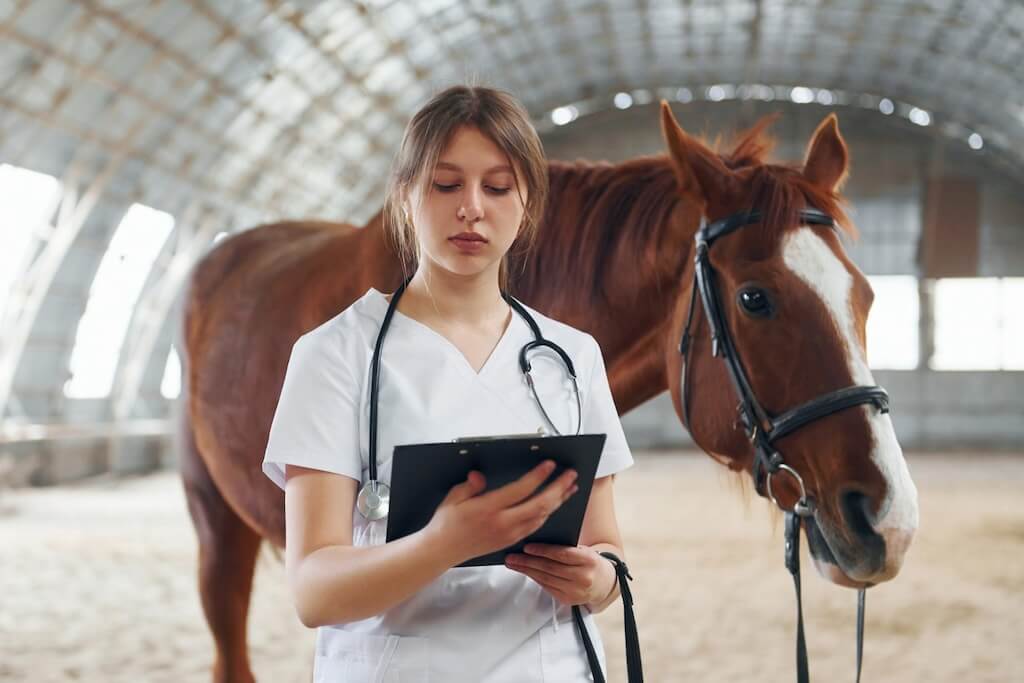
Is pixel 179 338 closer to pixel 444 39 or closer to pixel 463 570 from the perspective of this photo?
pixel 463 570

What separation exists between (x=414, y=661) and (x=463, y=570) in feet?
0.44

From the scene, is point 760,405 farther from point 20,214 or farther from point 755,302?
point 20,214

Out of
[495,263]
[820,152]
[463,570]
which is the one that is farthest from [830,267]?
[463,570]

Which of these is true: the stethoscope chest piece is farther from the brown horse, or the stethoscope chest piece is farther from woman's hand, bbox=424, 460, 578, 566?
the brown horse

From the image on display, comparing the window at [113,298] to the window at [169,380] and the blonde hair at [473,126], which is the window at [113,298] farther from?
the blonde hair at [473,126]

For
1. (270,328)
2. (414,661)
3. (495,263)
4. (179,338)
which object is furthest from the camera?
(179,338)

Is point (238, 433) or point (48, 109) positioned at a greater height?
point (48, 109)

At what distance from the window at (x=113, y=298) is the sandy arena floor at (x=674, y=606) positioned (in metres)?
4.69

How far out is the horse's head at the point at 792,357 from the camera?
2053 millimetres

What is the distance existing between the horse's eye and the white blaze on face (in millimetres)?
98

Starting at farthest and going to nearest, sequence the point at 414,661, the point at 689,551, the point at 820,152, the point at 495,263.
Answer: the point at 689,551 < the point at 820,152 < the point at 495,263 < the point at 414,661

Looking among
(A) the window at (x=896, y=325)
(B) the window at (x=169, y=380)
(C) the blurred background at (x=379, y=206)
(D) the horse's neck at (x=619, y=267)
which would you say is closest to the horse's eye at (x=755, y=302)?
(D) the horse's neck at (x=619, y=267)

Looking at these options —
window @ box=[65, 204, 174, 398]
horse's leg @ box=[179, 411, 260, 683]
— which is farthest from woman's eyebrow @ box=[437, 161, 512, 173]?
window @ box=[65, 204, 174, 398]

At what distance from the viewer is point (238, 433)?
3.21 metres
